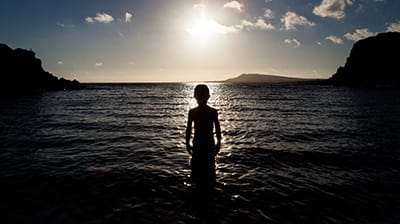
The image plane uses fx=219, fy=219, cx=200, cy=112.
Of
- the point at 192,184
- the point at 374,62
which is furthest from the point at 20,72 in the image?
the point at 374,62

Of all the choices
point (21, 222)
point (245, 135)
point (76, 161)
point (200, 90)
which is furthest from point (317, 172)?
point (76, 161)

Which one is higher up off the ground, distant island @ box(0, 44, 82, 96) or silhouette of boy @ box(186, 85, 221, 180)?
distant island @ box(0, 44, 82, 96)

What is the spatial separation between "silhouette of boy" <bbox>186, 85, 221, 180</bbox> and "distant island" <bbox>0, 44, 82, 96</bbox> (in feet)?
A: 289

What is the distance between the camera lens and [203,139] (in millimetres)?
6262

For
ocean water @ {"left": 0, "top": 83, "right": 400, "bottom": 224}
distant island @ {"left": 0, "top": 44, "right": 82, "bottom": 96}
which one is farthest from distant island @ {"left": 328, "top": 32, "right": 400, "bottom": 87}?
distant island @ {"left": 0, "top": 44, "right": 82, "bottom": 96}

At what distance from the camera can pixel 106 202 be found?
6.35 meters

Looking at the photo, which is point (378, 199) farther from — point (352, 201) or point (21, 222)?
point (21, 222)

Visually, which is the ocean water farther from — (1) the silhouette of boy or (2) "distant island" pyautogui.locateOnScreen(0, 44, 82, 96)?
(2) "distant island" pyautogui.locateOnScreen(0, 44, 82, 96)

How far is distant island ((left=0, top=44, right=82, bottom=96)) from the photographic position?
76688 mm

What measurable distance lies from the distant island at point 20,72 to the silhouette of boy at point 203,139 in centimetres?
8817

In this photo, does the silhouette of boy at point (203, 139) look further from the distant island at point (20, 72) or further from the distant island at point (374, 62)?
the distant island at point (374, 62)

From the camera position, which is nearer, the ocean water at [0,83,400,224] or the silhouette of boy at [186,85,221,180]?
the ocean water at [0,83,400,224]

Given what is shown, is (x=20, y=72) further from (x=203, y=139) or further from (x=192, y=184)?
(x=203, y=139)

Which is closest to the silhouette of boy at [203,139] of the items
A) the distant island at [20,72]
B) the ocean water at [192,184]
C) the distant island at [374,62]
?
the ocean water at [192,184]
